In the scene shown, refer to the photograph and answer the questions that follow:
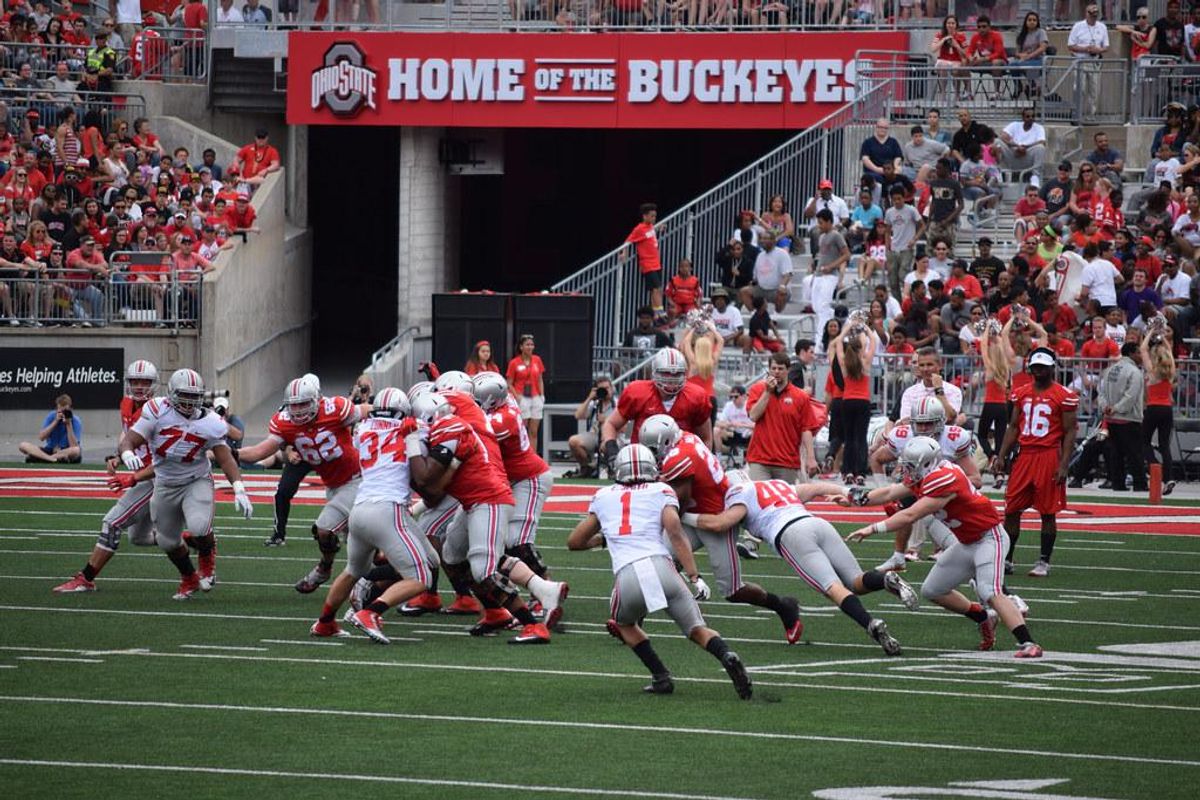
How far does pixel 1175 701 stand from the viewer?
10.1 m

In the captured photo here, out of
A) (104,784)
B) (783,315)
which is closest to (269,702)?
(104,784)

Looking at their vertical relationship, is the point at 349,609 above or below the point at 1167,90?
below

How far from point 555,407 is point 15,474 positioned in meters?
6.37

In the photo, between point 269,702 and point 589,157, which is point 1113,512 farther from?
point 589,157

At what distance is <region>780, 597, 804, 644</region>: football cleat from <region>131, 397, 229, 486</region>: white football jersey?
4.36 metres

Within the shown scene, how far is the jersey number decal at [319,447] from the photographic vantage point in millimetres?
13969

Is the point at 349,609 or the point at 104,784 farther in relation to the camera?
the point at 349,609

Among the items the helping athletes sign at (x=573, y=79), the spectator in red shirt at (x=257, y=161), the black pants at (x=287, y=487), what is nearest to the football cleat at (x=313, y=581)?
the black pants at (x=287, y=487)

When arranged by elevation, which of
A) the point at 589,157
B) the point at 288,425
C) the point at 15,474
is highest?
the point at 589,157

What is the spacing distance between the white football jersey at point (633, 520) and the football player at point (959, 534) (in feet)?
5.78

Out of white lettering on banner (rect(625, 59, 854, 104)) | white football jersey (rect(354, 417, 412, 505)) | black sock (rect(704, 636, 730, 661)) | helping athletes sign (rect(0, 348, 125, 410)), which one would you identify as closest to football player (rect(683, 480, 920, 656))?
black sock (rect(704, 636, 730, 661))

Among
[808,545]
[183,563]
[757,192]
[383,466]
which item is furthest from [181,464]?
[757,192]

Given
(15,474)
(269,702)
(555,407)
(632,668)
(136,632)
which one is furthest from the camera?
(555,407)

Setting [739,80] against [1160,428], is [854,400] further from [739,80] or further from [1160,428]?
[739,80]
